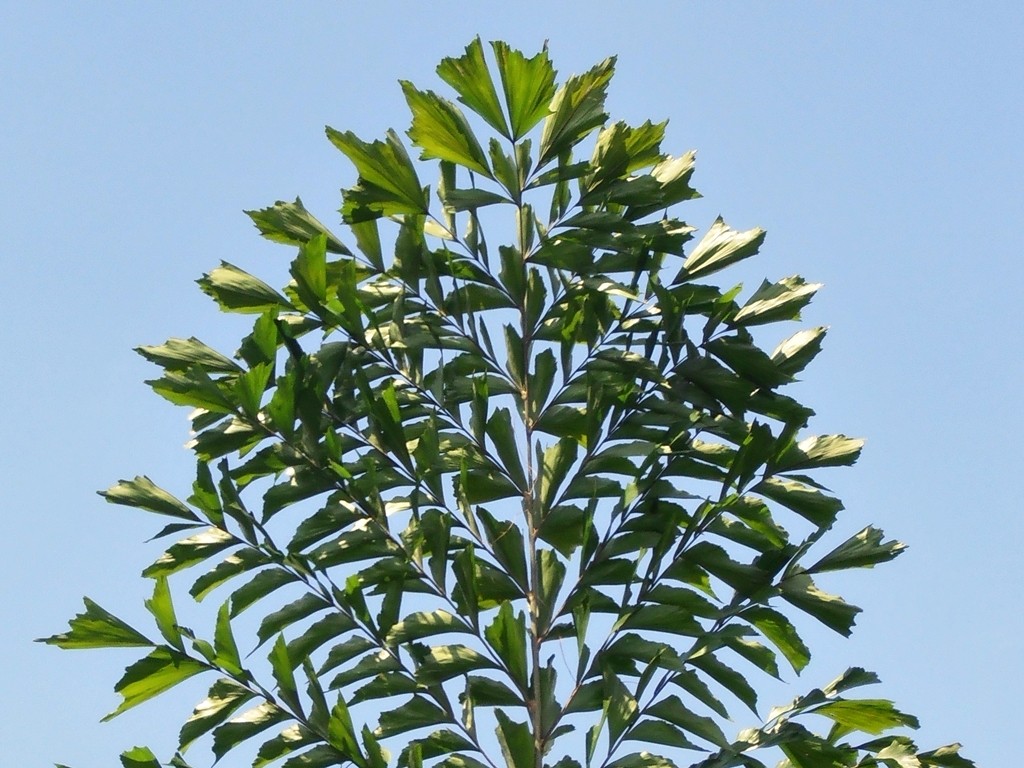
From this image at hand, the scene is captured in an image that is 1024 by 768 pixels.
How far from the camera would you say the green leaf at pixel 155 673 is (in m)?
3.97

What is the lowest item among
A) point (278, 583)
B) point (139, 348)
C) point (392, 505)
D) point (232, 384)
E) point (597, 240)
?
point (278, 583)

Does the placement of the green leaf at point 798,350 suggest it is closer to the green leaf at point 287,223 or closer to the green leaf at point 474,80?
the green leaf at point 474,80

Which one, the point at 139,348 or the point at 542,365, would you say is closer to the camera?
the point at 139,348

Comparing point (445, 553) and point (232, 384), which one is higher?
point (232, 384)

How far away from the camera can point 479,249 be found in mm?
4957

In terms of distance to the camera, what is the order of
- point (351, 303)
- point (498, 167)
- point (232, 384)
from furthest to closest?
point (498, 167), point (351, 303), point (232, 384)

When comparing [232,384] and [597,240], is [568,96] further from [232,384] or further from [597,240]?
[232,384]

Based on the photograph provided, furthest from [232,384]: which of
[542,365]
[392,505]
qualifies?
[542,365]

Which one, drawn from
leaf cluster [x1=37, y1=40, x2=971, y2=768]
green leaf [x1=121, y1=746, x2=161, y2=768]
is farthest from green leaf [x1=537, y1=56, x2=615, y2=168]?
green leaf [x1=121, y1=746, x2=161, y2=768]

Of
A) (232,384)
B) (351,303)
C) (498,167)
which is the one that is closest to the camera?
(232,384)

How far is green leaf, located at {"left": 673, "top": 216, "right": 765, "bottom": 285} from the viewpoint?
4.74 m

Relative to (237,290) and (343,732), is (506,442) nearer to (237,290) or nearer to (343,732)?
(237,290)

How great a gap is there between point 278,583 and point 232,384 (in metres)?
0.70

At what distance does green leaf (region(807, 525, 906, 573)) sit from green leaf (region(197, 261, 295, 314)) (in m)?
2.19
